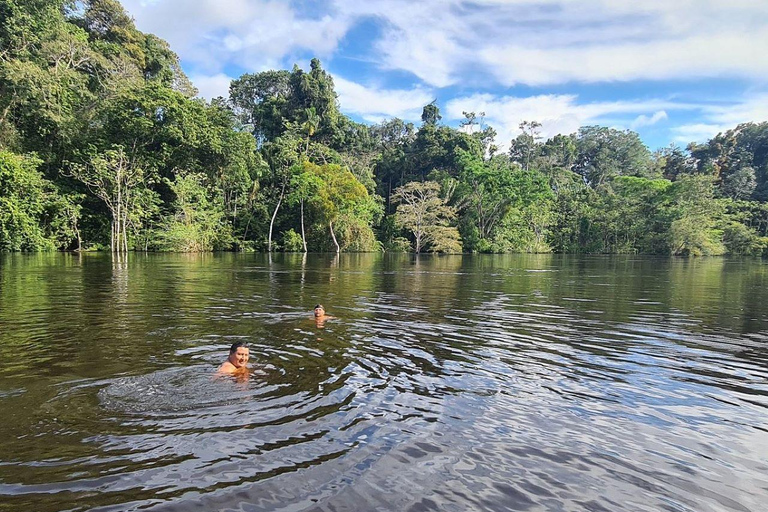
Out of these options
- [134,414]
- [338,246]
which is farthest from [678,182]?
[134,414]

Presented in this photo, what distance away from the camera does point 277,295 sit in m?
15.8

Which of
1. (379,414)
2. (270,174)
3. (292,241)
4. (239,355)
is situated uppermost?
(270,174)

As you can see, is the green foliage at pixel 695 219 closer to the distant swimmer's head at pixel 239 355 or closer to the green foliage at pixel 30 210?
the distant swimmer's head at pixel 239 355

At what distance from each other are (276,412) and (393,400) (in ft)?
4.74

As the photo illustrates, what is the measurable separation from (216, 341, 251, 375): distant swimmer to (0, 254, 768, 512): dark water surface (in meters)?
0.24

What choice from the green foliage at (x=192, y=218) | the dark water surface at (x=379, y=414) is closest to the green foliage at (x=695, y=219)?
the dark water surface at (x=379, y=414)

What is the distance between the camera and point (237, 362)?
21.8 feet

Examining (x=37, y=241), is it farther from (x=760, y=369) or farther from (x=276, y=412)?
(x=760, y=369)

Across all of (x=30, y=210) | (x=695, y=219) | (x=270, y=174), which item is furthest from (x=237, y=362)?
(x=695, y=219)

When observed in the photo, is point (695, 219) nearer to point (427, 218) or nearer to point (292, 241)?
point (427, 218)

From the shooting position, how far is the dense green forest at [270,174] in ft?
127

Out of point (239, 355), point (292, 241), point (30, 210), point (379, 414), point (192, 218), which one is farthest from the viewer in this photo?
point (292, 241)

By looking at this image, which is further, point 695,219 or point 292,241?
point 695,219

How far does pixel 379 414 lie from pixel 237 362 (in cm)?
244
